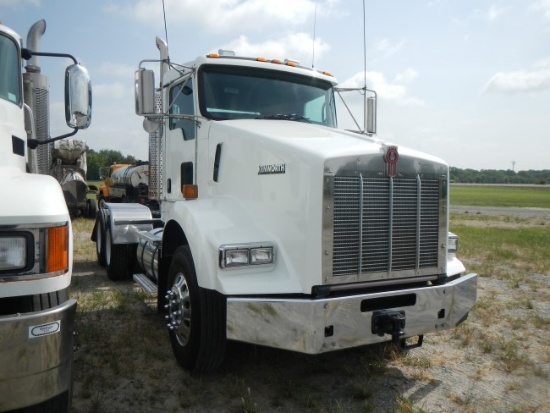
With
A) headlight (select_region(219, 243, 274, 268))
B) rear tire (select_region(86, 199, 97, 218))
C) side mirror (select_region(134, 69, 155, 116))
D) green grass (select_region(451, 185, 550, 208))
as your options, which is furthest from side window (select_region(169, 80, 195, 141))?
green grass (select_region(451, 185, 550, 208))

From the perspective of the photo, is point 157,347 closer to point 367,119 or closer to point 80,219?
point 367,119

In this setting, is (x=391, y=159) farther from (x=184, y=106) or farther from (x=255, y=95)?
(x=184, y=106)

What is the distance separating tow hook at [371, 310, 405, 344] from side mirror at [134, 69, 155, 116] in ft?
9.28

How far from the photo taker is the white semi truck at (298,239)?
3.39 meters

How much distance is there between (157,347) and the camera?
4668mm

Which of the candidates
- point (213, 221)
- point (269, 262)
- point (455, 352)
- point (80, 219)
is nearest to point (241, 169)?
point (213, 221)

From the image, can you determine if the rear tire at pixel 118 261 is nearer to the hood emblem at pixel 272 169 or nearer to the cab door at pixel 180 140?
the cab door at pixel 180 140

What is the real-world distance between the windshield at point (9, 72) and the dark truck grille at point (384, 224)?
107 inches

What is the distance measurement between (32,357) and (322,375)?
8.39ft

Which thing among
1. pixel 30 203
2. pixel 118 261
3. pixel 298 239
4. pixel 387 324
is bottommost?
pixel 118 261

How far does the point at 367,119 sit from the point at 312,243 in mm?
3165

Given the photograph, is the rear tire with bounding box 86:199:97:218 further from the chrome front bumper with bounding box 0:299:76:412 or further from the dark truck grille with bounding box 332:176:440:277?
the chrome front bumper with bounding box 0:299:76:412

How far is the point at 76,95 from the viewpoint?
3.84 meters

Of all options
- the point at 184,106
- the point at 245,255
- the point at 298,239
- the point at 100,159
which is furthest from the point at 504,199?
the point at 100,159
